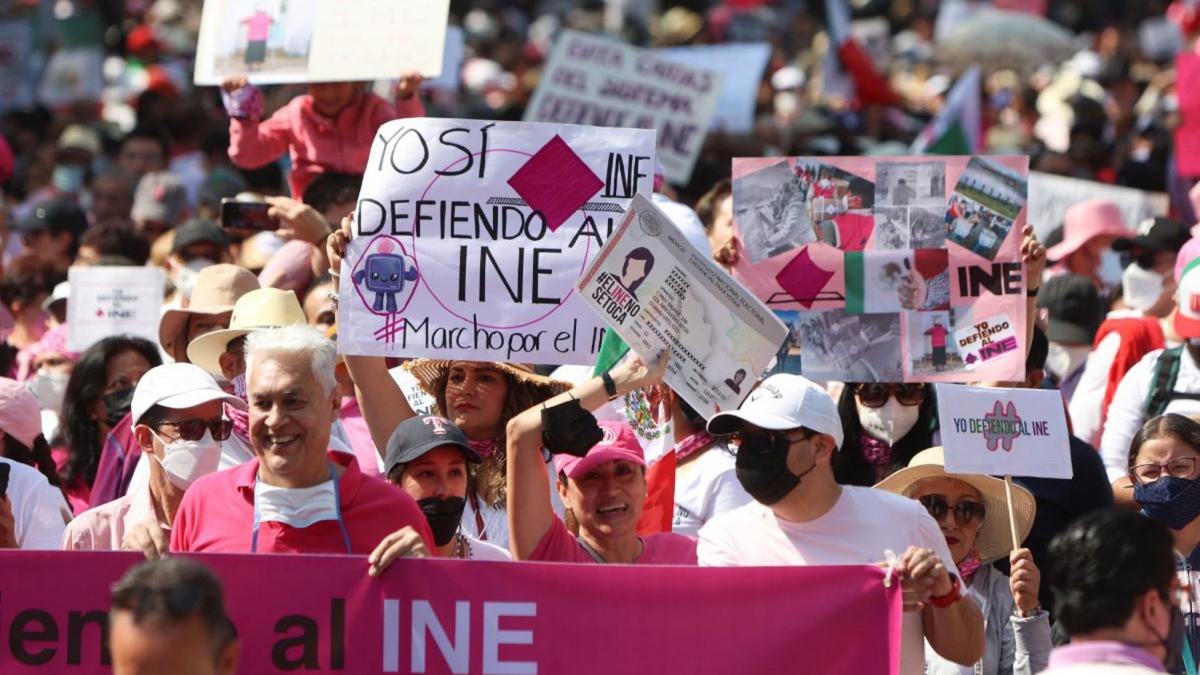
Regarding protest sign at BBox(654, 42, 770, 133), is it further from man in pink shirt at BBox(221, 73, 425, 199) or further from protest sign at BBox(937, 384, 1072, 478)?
protest sign at BBox(937, 384, 1072, 478)

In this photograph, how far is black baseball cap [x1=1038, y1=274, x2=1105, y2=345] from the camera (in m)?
9.34

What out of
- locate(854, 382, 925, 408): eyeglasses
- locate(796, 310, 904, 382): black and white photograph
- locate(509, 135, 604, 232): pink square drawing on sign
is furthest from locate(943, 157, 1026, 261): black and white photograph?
locate(509, 135, 604, 232): pink square drawing on sign

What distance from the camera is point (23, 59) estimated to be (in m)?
16.2

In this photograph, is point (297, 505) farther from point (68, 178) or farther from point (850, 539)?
point (68, 178)

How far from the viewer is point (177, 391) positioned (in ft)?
21.6

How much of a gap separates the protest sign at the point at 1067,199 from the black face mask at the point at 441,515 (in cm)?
659

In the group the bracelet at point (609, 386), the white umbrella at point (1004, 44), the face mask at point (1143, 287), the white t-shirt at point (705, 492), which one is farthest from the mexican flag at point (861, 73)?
the bracelet at point (609, 386)

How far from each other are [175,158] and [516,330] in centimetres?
792

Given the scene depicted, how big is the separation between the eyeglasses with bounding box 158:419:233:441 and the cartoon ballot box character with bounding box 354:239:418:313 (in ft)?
1.98

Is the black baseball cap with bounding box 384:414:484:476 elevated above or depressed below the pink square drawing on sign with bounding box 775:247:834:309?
below

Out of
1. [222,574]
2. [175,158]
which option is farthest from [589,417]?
[175,158]

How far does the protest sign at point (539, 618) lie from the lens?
5.55 m

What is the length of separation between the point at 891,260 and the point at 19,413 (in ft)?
9.81

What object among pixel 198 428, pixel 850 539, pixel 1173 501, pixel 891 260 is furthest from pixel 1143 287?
pixel 198 428
